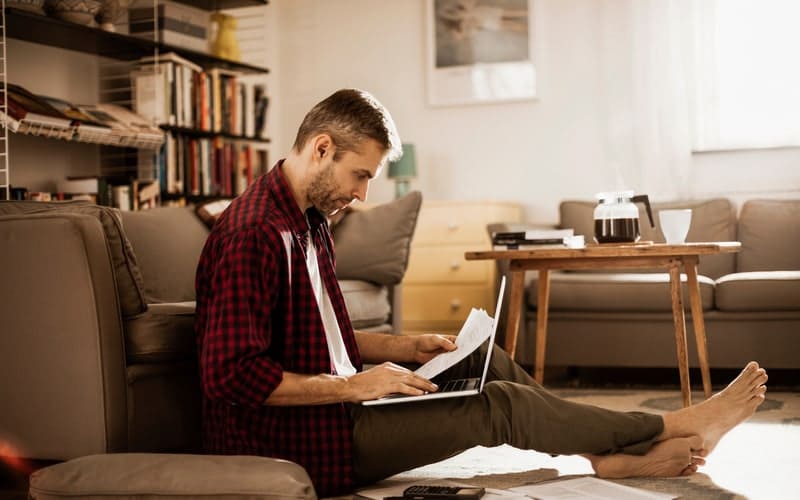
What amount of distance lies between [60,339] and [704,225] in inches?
119

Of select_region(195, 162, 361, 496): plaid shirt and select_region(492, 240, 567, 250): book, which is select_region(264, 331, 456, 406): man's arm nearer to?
select_region(195, 162, 361, 496): plaid shirt

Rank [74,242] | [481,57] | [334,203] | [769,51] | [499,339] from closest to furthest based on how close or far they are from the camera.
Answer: [334,203], [74,242], [499,339], [769,51], [481,57]

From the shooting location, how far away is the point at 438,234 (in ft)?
15.3

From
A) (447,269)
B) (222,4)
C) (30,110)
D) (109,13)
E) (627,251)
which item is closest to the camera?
(627,251)

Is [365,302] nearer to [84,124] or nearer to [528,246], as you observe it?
[528,246]

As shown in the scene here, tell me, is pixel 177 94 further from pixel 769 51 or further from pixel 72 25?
pixel 769 51

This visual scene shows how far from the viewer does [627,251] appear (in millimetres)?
2826

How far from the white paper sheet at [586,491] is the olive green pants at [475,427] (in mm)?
73

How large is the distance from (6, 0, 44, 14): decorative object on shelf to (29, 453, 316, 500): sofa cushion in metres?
2.23

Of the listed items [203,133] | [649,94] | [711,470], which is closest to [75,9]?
[203,133]

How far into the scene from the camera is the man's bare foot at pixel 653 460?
6.63 feet

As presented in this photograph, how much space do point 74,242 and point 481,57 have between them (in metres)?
3.46

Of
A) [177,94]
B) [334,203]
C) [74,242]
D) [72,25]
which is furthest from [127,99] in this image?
[334,203]

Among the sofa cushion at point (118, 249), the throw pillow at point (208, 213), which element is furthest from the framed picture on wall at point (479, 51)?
the sofa cushion at point (118, 249)
